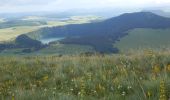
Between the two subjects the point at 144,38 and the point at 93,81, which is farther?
the point at 144,38

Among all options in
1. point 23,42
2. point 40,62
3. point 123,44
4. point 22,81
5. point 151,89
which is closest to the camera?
point 151,89

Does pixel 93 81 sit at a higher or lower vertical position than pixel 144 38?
higher

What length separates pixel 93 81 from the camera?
674cm

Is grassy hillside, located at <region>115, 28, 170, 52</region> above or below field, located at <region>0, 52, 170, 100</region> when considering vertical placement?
below

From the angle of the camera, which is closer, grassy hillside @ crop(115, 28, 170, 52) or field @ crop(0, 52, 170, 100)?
field @ crop(0, 52, 170, 100)

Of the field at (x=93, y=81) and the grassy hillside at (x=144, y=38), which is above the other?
the field at (x=93, y=81)

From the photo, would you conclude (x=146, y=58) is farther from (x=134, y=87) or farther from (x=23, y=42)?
(x=23, y=42)

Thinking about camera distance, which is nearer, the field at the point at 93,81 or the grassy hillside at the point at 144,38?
the field at the point at 93,81

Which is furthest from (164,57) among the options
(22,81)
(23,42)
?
(23,42)

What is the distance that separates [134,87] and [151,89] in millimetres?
389

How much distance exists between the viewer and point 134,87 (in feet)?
19.1

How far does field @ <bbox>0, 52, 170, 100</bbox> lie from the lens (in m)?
5.32

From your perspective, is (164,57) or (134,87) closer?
A: (134,87)

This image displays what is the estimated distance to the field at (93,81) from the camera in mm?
5324
